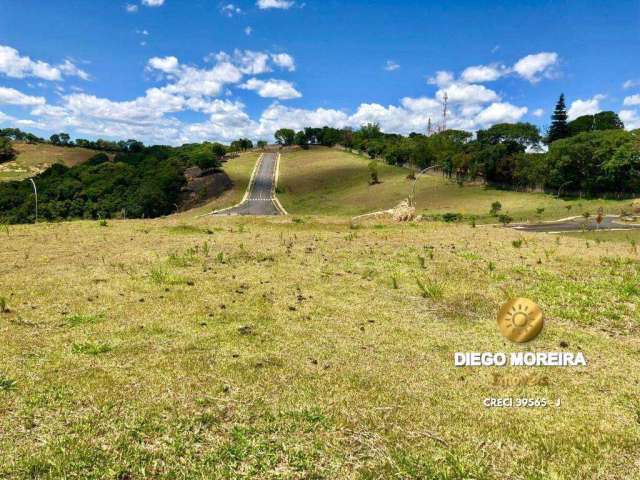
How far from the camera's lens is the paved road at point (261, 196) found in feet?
Answer: 317

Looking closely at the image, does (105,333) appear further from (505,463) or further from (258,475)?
(505,463)

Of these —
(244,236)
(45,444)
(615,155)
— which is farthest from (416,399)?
(615,155)

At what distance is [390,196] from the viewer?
355 ft

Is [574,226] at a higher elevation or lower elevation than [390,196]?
lower

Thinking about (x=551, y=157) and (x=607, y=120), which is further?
(x=607, y=120)

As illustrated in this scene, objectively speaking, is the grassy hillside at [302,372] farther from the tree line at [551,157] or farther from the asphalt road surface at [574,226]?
the tree line at [551,157]

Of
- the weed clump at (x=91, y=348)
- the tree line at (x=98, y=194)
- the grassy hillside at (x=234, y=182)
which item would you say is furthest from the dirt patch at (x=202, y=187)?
the weed clump at (x=91, y=348)

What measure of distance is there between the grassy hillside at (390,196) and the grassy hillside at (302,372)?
216ft

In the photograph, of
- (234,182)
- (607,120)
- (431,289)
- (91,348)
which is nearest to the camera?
(91,348)

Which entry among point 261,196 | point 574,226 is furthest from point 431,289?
point 261,196

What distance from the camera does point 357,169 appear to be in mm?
148250

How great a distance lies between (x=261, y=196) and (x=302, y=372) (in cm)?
11677

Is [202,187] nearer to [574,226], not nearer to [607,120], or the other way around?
[574,226]

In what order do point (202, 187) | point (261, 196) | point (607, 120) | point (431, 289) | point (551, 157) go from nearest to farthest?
point (431, 289)
point (551, 157)
point (261, 196)
point (202, 187)
point (607, 120)
